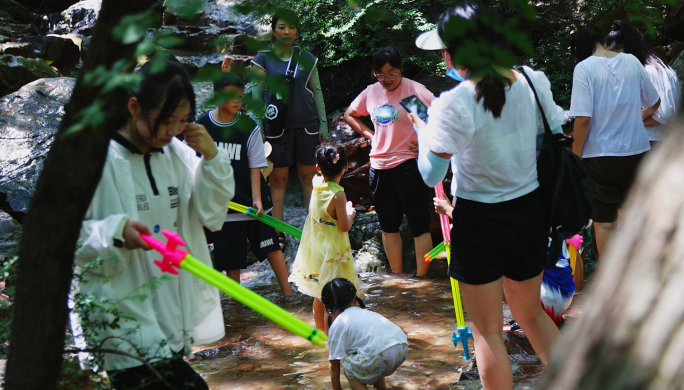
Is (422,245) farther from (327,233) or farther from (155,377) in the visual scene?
(155,377)

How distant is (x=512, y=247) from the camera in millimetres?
2631

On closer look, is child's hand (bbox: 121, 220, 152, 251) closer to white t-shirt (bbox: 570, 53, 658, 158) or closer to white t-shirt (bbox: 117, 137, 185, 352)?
white t-shirt (bbox: 117, 137, 185, 352)

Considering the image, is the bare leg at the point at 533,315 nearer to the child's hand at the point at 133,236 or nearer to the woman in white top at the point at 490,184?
the woman in white top at the point at 490,184

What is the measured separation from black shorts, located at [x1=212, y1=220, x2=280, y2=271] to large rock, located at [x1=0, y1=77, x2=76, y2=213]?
2996mm


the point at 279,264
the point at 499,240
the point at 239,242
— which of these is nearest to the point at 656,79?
the point at 499,240

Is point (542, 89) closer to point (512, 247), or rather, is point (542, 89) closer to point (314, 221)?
point (512, 247)

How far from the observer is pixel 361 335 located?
3.35 metres

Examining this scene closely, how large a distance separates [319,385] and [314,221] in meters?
1.13

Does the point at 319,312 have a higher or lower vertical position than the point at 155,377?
lower

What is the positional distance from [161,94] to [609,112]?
3.25 m

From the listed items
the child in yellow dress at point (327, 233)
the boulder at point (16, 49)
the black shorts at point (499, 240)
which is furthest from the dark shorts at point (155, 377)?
the boulder at point (16, 49)

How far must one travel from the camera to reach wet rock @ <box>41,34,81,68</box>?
38.6 feet

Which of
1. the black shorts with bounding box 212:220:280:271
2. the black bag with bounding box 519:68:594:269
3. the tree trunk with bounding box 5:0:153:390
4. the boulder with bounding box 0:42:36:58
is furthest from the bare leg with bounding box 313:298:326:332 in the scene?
the boulder with bounding box 0:42:36:58

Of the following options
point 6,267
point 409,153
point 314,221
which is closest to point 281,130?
point 409,153
